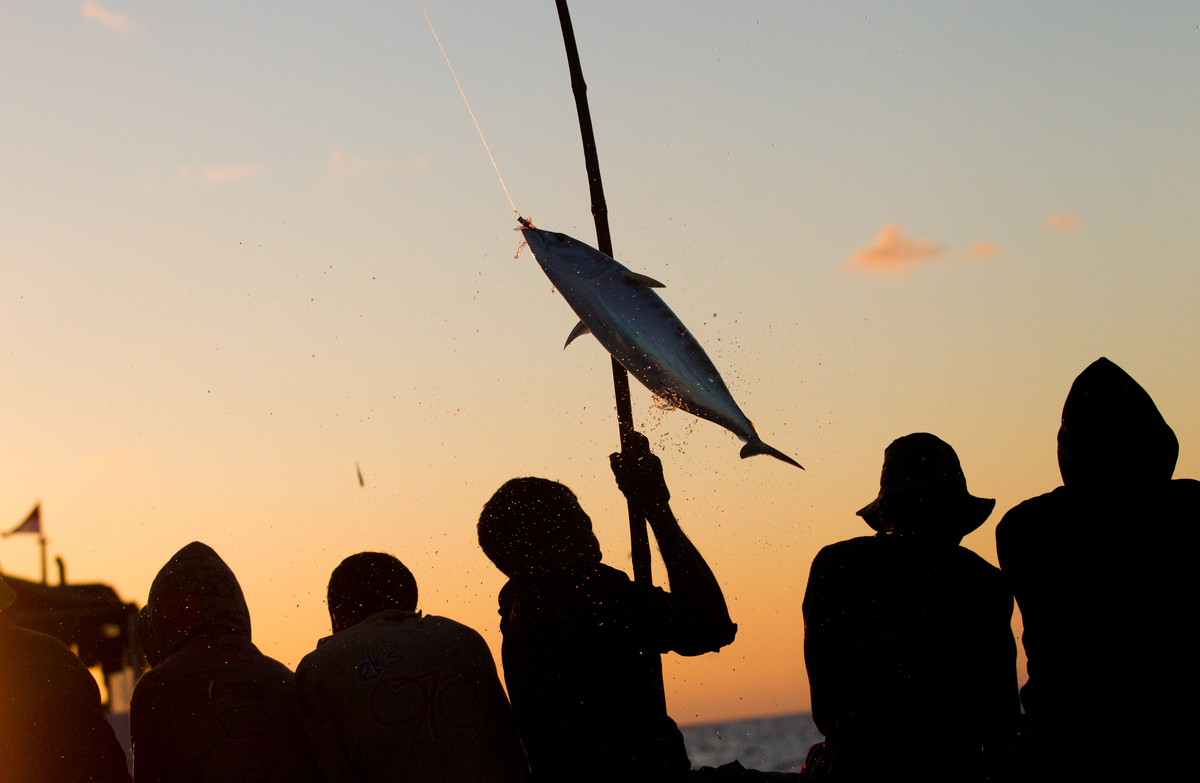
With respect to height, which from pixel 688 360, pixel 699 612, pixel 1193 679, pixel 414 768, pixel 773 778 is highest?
pixel 688 360

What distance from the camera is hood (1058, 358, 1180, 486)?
3.58 meters

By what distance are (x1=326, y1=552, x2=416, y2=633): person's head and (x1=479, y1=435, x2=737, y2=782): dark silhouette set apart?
907mm

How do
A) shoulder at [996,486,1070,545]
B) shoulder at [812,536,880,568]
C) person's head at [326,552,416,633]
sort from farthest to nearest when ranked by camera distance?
person's head at [326,552,416,633] → shoulder at [812,536,880,568] → shoulder at [996,486,1070,545]

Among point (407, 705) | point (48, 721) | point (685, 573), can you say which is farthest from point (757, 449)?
point (48, 721)

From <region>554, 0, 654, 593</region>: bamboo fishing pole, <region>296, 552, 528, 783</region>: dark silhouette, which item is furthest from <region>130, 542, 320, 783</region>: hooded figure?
<region>554, 0, 654, 593</region>: bamboo fishing pole

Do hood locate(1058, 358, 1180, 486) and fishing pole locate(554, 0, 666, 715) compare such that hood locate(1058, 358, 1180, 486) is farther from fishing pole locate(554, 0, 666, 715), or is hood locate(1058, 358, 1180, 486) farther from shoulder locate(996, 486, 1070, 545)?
fishing pole locate(554, 0, 666, 715)

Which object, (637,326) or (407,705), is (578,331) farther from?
(407,705)

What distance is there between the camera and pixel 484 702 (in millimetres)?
4332

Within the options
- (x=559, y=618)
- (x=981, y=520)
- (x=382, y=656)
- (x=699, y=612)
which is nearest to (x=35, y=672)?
(x=382, y=656)

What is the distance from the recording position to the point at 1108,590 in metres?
3.50

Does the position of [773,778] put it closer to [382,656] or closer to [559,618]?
[559,618]

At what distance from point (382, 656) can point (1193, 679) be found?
2.94m

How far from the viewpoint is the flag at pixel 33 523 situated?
23.1 meters

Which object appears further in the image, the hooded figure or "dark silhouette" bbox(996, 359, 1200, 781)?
the hooded figure
